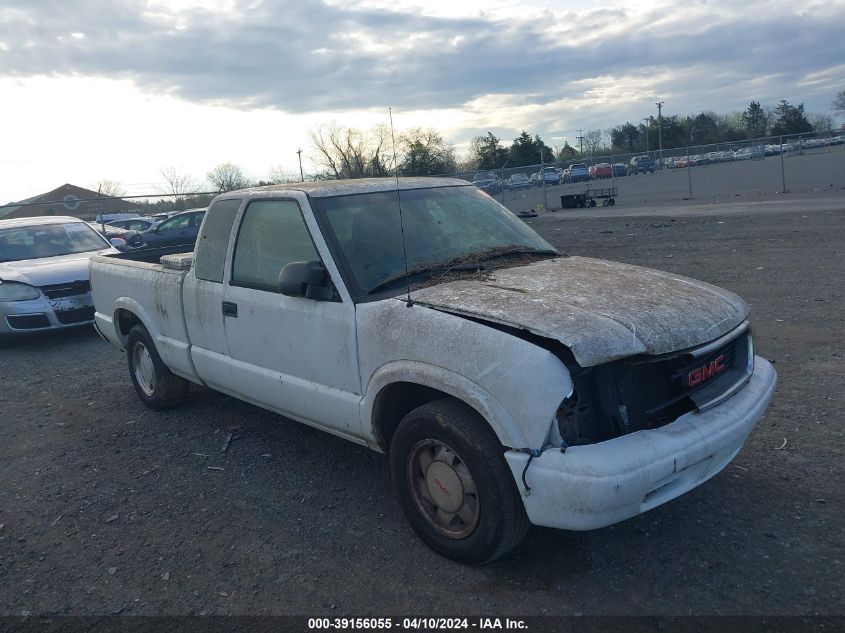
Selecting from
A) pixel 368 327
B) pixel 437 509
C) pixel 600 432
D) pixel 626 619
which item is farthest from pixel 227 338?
pixel 626 619

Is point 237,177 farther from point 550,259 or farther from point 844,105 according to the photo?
point 844,105

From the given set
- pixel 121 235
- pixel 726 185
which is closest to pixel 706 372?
pixel 121 235

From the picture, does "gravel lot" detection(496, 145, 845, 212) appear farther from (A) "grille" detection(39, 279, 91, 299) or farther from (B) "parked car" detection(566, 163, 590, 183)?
(A) "grille" detection(39, 279, 91, 299)

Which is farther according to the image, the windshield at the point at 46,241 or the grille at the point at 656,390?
the windshield at the point at 46,241

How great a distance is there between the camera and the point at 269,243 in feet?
15.1

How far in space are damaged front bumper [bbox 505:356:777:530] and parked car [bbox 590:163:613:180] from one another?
120 ft

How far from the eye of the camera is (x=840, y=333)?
6.69 meters

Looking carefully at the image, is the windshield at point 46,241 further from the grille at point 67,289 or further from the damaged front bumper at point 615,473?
the damaged front bumper at point 615,473

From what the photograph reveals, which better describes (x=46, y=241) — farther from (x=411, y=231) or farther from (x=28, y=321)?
(x=411, y=231)

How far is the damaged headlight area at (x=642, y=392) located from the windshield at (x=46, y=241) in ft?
31.8

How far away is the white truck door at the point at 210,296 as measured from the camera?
4965 mm

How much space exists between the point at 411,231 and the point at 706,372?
1884 millimetres

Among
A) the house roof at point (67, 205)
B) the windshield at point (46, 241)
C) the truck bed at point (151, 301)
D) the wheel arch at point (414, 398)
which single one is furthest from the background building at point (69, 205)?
the wheel arch at point (414, 398)

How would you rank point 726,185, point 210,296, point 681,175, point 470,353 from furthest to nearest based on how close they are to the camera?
point 681,175, point 726,185, point 210,296, point 470,353
